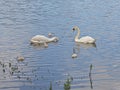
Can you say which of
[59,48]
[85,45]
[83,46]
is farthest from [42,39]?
[85,45]

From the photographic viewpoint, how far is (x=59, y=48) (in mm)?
20047

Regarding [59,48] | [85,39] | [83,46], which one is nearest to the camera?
[59,48]

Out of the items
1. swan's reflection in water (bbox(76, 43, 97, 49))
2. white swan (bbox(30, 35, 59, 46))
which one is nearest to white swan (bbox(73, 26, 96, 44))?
swan's reflection in water (bbox(76, 43, 97, 49))

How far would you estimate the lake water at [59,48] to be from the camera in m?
14.7

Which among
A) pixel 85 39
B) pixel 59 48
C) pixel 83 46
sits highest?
pixel 85 39

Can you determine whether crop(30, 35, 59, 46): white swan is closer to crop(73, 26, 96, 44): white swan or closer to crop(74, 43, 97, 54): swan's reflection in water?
crop(74, 43, 97, 54): swan's reflection in water

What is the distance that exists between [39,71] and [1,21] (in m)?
11.8

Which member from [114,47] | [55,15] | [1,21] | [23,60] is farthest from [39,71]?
[55,15]

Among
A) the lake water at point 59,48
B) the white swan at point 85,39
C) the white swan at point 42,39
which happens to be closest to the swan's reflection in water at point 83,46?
the lake water at point 59,48

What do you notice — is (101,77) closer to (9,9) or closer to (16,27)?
(16,27)

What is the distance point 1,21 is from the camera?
27.0 m

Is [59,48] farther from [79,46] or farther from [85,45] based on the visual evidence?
[85,45]

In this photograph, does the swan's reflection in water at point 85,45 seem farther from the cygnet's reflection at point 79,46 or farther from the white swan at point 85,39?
the white swan at point 85,39

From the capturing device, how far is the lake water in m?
14.7
